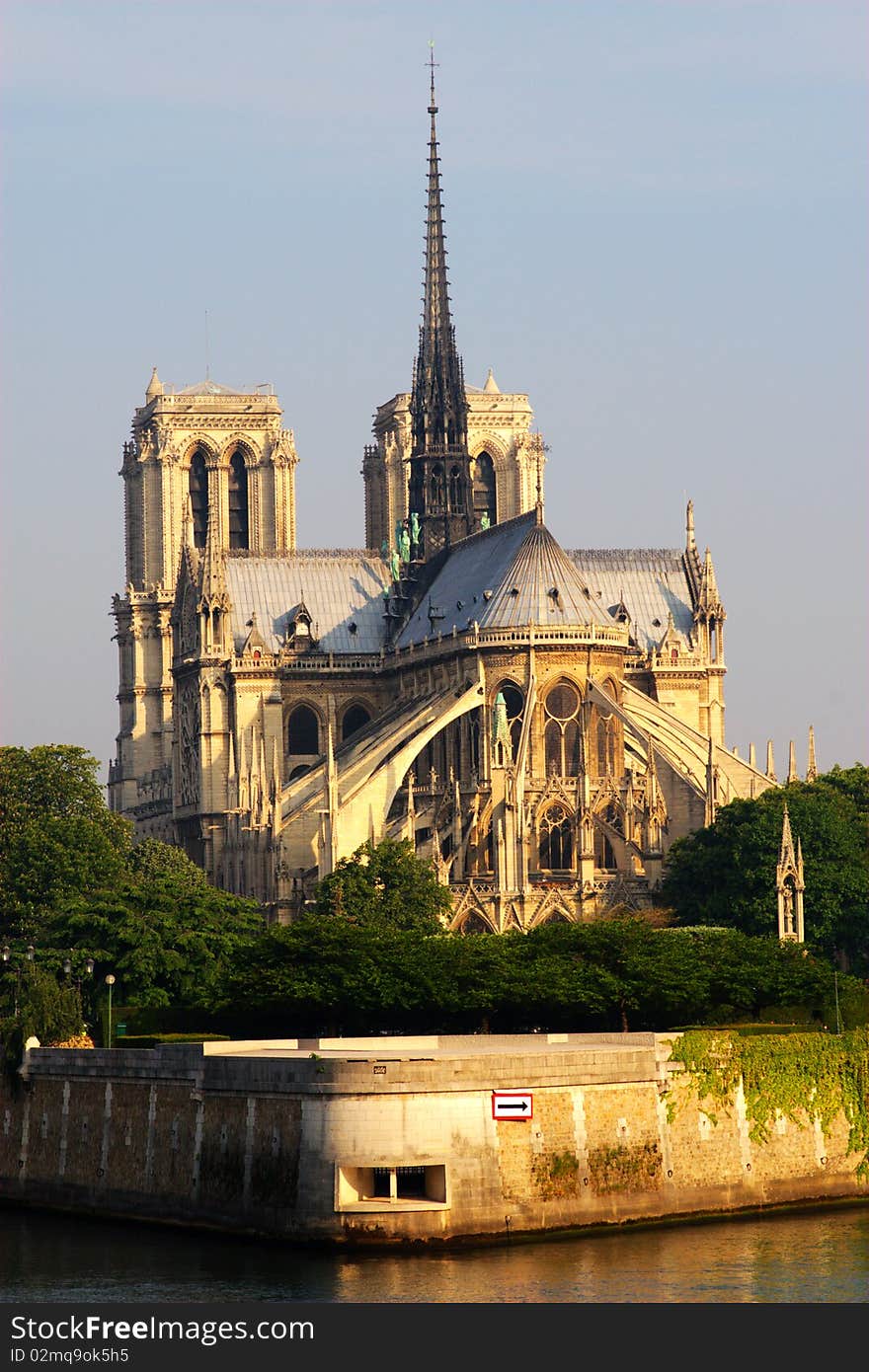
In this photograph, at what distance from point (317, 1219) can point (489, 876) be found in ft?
189

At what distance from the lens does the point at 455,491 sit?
153000mm

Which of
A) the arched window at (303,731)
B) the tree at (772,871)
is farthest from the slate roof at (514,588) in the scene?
the tree at (772,871)

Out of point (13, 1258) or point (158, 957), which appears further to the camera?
point (158, 957)

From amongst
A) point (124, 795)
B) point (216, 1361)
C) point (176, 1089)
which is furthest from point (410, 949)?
point (124, 795)

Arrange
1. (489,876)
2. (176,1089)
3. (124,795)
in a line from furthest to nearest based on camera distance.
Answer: (124,795)
(489,876)
(176,1089)

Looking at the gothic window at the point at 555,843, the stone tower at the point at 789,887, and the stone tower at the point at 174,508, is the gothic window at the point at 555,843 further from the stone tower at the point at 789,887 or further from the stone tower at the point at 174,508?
the stone tower at the point at 174,508

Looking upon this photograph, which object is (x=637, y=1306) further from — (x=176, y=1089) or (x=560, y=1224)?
(x=176, y=1089)

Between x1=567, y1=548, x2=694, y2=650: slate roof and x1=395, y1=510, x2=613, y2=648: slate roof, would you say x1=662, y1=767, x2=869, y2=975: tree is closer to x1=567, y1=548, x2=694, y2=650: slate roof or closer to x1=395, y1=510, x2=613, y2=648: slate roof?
x1=395, y1=510, x2=613, y2=648: slate roof

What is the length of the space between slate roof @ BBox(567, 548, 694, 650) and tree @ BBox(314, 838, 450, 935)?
35.4 m

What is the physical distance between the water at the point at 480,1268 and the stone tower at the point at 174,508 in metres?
99.3

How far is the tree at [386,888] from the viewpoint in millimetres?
114312

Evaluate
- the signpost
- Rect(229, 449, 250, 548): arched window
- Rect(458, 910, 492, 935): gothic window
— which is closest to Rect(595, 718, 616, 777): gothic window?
Rect(458, 910, 492, 935): gothic window

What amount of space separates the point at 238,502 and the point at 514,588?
139ft

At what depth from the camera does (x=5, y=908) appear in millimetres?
112562
